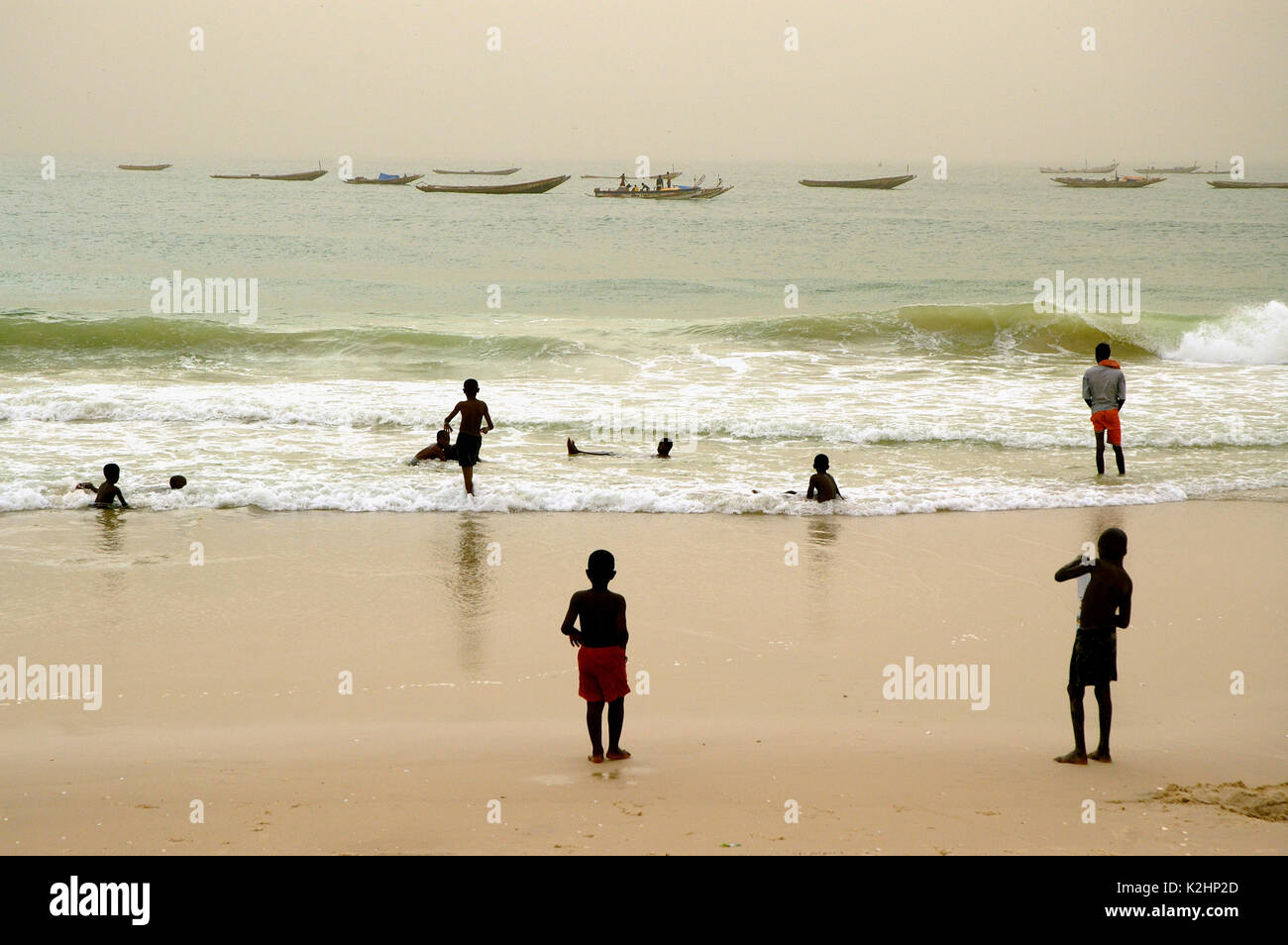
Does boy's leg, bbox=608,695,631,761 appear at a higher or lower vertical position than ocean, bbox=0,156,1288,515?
lower

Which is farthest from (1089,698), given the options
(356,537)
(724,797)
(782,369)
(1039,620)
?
(782,369)

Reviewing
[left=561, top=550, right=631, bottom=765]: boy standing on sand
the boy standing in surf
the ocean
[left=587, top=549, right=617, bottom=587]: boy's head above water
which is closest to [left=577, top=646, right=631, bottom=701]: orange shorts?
[left=561, top=550, right=631, bottom=765]: boy standing on sand

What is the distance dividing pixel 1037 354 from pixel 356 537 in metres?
16.3

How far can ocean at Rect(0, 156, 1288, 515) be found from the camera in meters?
12.0

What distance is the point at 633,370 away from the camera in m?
19.7

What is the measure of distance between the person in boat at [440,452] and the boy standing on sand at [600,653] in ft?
24.7

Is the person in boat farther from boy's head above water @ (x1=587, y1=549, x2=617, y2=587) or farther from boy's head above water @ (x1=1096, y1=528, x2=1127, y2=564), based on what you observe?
boy's head above water @ (x1=1096, y1=528, x2=1127, y2=564)

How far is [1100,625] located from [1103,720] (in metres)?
0.49

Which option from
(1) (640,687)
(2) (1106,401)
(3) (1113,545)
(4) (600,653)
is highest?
(2) (1106,401)

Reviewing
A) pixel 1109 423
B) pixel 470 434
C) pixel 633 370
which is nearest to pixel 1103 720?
pixel 470 434

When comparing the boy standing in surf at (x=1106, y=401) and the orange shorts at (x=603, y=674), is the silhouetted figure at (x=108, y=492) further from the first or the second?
the boy standing in surf at (x=1106, y=401)

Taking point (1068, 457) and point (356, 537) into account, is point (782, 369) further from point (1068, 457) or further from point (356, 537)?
point (356, 537)

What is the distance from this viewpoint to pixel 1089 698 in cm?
648

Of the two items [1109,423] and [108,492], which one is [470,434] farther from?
[1109,423]
